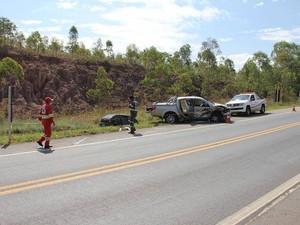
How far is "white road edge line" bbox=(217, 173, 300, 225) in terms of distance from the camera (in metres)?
5.47

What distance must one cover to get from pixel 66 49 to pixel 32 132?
60.5m

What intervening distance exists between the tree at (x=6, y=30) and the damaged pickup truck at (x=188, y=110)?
154ft

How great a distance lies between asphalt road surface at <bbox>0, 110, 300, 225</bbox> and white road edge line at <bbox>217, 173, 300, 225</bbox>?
1 centimetres

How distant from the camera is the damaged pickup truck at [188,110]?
70.3ft

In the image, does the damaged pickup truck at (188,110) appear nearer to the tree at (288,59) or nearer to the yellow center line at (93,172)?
the yellow center line at (93,172)

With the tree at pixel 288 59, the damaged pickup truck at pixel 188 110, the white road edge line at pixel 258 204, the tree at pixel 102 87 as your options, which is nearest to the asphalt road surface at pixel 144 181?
the white road edge line at pixel 258 204

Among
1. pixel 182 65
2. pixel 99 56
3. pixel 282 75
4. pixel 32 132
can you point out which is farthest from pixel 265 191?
pixel 182 65

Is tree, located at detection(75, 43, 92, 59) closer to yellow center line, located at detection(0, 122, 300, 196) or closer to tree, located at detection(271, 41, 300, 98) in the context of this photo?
tree, located at detection(271, 41, 300, 98)

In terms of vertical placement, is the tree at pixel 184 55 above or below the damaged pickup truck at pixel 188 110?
above

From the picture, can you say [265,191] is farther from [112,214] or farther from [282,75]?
[282,75]

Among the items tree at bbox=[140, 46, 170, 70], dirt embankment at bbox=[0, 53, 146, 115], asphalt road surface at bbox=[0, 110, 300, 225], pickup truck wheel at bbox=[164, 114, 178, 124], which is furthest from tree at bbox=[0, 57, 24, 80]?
asphalt road surface at bbox=[0, 110, 300, 225]

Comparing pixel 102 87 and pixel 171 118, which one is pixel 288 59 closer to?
pixel 102 87

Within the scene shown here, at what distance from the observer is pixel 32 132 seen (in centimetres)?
1563

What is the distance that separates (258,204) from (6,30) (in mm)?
63449
